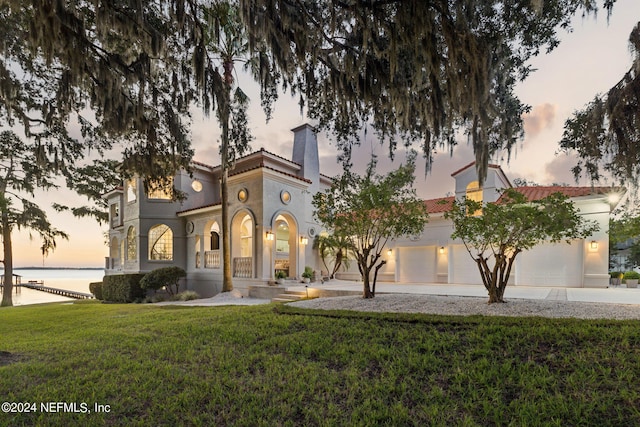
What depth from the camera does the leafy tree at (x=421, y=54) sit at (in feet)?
12.7

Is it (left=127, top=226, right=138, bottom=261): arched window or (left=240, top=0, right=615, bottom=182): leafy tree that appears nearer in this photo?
(left=240, top=0, right=615, bottom=182): leafy tree

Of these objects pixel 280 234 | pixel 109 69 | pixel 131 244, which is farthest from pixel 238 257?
pixel 109 69

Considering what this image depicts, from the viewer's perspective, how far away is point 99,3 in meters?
4.39

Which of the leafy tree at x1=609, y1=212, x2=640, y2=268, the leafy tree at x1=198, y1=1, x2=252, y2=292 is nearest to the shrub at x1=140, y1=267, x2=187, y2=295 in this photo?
the leafy tree at x1=198, y1=1, x2=252, y2=292

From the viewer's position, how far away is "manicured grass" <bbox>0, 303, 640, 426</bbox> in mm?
3221

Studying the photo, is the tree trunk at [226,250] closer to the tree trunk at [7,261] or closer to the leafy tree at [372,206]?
the leafy tree at [372,206]

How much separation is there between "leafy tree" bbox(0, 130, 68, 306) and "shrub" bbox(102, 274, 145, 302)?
5437mm

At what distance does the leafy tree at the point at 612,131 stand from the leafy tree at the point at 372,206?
362 cm

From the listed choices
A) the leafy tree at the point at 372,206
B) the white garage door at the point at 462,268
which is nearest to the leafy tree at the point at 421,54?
the leafy tree at the point at 372,206

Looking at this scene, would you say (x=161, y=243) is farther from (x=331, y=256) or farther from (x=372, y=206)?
(x=372, y=206)

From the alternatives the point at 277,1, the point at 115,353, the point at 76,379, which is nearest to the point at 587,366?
the point at 277,1

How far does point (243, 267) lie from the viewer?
47.6 ft

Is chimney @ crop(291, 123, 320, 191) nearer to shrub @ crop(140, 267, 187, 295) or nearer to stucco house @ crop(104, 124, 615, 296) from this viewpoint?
stucco house @ crop(104, 124, 615, 296)

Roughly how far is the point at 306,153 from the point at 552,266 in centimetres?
1294
